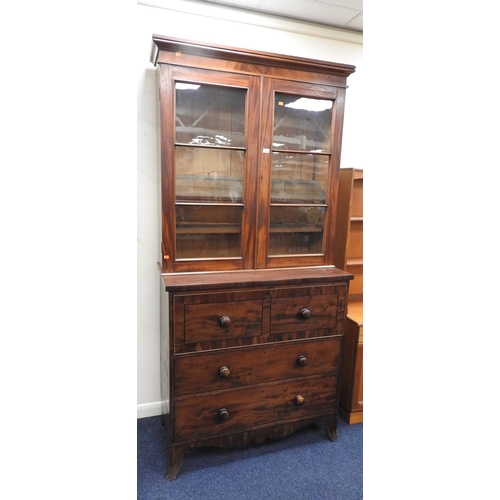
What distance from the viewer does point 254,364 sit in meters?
1.57

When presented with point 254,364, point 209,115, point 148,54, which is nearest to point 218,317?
point 254,364

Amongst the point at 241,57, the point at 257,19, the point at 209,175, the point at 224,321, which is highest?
the point at 257,19

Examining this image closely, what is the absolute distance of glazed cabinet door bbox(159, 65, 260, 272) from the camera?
149 cm

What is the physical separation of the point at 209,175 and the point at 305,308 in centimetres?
75

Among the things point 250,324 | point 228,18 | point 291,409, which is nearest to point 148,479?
point 291,409

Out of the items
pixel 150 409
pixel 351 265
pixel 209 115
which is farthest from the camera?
pixel 351 265

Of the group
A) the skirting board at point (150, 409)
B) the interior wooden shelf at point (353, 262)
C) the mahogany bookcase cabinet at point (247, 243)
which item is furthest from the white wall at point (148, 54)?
the interior wooden shelf at point (353, 262)

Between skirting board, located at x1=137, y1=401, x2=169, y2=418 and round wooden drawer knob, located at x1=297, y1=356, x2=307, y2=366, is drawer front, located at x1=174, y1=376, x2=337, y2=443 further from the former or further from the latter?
skirting board, located at x1=137, y1=401, x2=169, y2=418

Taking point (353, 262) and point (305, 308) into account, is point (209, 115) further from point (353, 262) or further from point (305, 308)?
point (353, 262)

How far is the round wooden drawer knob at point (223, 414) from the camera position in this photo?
4.98 ft

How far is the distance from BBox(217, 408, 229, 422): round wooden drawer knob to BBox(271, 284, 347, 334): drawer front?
1.29ft

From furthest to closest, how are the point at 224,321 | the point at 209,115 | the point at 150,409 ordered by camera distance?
the point at 150,409, the point at 209,115, the point at 224,321
